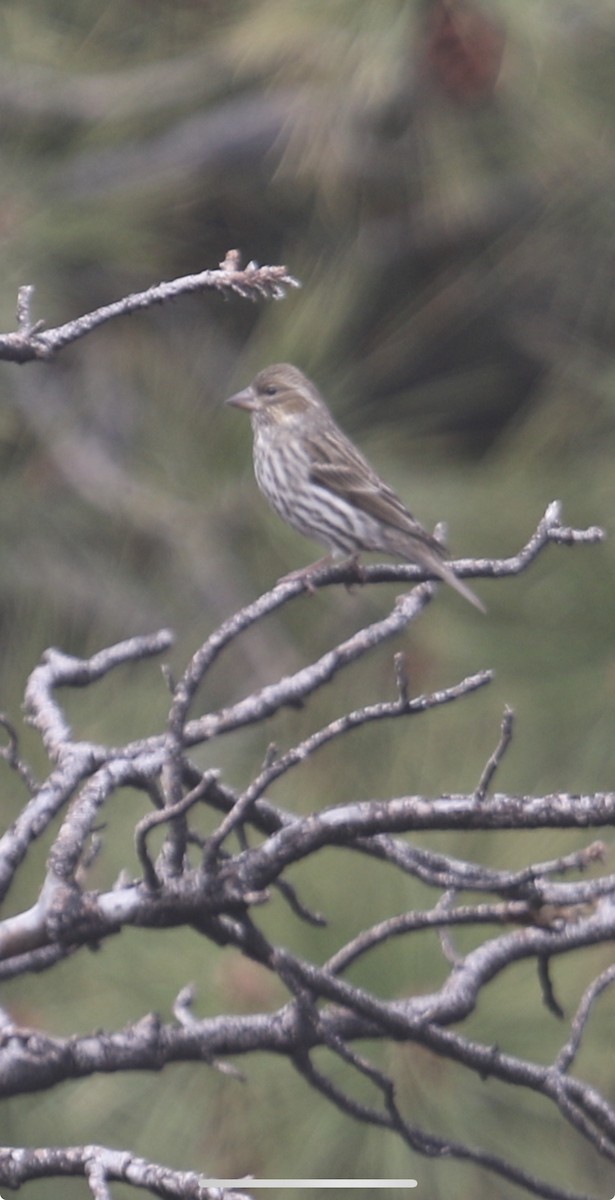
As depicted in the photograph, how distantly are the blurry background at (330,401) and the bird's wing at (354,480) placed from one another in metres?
0.05

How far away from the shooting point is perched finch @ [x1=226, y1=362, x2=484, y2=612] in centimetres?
262

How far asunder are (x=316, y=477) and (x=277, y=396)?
0.14 metres

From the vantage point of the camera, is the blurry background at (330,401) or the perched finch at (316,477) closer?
the blurry background at (330,401)

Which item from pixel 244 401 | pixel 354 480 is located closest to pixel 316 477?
pixel 354 480

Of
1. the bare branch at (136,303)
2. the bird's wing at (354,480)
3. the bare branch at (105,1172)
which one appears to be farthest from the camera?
the bird's wing at (354,480)

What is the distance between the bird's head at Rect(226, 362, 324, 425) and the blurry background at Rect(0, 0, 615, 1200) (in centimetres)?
5

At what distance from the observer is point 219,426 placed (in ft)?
9.62

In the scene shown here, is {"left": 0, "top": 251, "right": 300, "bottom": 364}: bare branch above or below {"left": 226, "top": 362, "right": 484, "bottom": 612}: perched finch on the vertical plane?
below

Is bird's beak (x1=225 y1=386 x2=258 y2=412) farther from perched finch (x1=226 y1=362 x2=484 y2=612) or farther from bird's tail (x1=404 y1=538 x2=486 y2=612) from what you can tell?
bird's tail (x1=404 y1=538 x2=486 y2=612)

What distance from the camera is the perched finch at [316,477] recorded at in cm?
262

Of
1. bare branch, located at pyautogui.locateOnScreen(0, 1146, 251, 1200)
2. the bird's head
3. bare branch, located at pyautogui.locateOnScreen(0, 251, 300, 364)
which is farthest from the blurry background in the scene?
bare branch, located at pyautogui.locateOnScreen(0, 251, 300, 364)

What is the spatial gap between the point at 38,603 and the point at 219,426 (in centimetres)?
38

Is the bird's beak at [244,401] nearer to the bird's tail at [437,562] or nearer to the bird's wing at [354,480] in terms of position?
the bird's wing at [354,480]

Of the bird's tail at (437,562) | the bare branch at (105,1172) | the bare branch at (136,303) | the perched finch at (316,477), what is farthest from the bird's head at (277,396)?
the bare branch at (105,1172)
